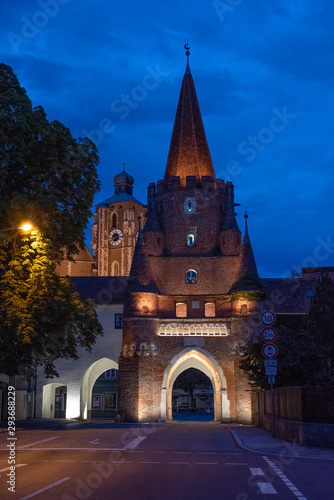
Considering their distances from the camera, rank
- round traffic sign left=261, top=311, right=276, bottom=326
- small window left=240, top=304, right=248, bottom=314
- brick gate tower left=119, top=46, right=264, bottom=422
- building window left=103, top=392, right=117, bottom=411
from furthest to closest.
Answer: building window left=103, top=392, right=117, bottom=411
small window left=240, top=304, right=248, bottom=314
brick gate tower left=119, top=46, right=264, bottom=422
round traffic sign left=261, top=311, right=276, bottom=326

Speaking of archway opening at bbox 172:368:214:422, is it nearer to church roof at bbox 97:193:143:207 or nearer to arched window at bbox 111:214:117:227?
arched window at bbox 111:214:117:227

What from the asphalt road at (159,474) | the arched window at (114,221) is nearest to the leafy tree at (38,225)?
the asphalt road at (159,474)

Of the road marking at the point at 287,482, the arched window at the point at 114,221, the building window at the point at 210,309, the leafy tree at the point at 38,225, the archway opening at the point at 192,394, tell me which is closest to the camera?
the road marking at the point at 287,482

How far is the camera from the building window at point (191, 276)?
50.9 m


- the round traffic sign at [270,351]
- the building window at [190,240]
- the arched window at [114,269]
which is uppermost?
the arched window at [114,269]

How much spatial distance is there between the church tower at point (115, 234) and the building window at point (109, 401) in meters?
47.2

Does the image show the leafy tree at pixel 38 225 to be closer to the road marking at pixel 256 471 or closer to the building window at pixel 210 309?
the road marking at pixel 256 471

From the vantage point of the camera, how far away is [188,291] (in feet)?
166

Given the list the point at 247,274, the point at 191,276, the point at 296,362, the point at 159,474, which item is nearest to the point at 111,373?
the point at 191,276

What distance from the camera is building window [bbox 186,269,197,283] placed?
50938 millimetres

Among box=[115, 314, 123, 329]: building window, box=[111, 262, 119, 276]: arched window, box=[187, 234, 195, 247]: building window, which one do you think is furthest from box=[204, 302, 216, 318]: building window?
box=[111, 262, 119, 276]: arched window

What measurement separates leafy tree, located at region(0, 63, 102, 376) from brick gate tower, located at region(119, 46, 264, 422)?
61.1 ft

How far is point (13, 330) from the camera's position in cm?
2516

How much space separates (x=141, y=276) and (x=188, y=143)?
42.8ft
